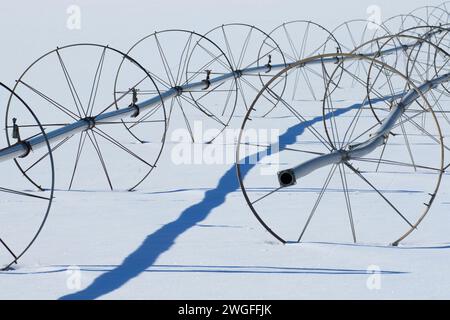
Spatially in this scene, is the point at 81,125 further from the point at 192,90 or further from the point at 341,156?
the point at 192,90

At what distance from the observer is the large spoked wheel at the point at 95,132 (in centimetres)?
1125

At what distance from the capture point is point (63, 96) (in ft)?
82.3

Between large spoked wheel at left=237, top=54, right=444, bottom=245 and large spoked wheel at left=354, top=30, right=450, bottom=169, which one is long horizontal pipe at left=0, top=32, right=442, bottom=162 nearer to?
large spoked wheel at left=354, top=30, right=450, bottom=169

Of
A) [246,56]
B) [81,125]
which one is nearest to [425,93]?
[81,125]

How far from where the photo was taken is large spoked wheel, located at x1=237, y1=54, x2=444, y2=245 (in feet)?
28.8

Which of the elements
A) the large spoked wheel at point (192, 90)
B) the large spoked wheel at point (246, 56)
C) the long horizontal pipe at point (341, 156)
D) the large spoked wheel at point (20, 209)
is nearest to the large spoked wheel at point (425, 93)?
the long horizontal pipe at point (341, 156)

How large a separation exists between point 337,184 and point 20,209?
198 inches

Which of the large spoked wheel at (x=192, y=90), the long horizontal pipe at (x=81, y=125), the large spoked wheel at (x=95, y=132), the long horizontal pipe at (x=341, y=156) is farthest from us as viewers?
the large spoked wheel at (x=192, y=90)

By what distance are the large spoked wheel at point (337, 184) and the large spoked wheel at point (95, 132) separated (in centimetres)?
196

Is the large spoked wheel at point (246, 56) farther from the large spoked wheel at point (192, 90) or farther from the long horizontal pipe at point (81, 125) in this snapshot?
the long horizontal pipe at point (81, 125)

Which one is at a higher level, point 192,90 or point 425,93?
point 425,93

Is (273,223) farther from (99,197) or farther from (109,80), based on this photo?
(109,80)

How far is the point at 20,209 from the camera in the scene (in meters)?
10.5

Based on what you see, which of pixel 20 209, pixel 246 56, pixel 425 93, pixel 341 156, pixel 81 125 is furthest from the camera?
pixel 246 56
